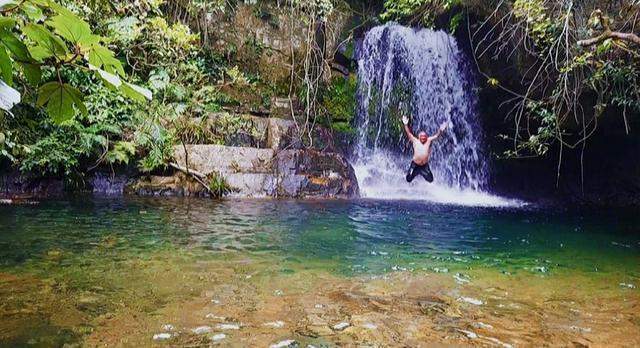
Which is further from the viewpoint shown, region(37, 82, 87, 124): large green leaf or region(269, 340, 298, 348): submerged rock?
region(269, 340, 298, 348): submerged rock

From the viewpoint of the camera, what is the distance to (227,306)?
126 inches

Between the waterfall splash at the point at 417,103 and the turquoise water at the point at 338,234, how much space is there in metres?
4.24

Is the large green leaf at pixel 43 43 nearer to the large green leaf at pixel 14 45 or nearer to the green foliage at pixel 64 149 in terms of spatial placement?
the large green leaf at pixel 14 45

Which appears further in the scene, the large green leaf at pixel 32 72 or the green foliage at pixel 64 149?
the green foliage at pixel 64 149

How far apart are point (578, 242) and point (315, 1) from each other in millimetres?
6362

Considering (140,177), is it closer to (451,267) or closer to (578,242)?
(451,267)

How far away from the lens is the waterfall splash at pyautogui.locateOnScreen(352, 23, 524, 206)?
42.4 ft

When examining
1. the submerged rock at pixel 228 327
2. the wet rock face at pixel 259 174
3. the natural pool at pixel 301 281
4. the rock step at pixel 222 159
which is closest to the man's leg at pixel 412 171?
the wet rock face at pixel 259 174

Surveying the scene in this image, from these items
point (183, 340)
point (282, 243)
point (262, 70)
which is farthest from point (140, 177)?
point (183, 340)

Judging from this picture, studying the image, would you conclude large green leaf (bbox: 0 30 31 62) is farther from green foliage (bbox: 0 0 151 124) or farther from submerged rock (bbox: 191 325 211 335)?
submerged rock (bbox: 191 325 211 335)

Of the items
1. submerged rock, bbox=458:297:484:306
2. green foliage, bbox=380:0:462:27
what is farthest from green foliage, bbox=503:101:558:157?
green foliage, bbox=380:0:462:27

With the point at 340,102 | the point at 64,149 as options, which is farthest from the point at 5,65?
the point at 340,102

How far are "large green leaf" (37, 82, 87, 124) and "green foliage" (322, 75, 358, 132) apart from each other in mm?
11727

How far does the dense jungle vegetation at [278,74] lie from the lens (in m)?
7.05
